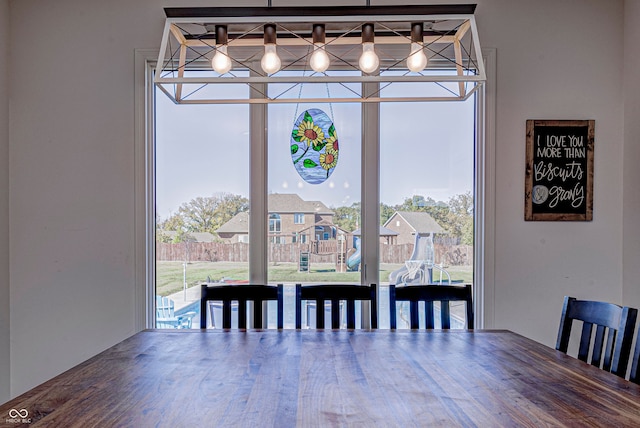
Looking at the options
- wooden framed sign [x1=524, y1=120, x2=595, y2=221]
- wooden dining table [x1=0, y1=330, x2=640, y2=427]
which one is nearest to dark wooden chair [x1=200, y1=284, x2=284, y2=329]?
wooden dining table [x1=0, y1=330, x2=640, y2=427]

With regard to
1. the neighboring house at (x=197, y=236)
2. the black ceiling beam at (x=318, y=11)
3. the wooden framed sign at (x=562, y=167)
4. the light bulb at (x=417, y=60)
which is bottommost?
the neighboring house at (x=197, y=236)

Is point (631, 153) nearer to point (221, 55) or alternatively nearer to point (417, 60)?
point (417, 60)

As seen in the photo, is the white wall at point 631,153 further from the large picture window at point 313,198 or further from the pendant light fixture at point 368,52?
the pendant light fixture at point 368,52

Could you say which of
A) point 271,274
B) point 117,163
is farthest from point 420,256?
point 117,163

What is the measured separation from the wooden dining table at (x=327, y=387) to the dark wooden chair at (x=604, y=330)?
13 centimetres

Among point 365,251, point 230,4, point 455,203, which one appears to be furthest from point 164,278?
point 455,203

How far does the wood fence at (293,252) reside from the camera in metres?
2.56

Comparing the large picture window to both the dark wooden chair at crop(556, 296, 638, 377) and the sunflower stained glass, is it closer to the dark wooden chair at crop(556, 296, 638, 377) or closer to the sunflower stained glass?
the sunflower stained glass

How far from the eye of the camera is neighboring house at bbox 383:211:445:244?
2564 mm

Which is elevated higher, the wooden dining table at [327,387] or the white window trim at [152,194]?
the white window trim at [152,194]

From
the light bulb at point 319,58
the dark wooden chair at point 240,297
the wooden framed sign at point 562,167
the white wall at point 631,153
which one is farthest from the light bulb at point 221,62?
the white wall at point 631,153

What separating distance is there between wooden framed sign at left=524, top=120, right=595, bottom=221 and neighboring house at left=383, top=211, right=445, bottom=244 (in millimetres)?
629

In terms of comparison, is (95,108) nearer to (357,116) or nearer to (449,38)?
(357,116)

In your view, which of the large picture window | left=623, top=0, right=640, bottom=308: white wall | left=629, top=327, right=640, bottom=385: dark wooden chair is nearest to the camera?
left=629, top=327, right=640, bottom=385: dark wooden chair
